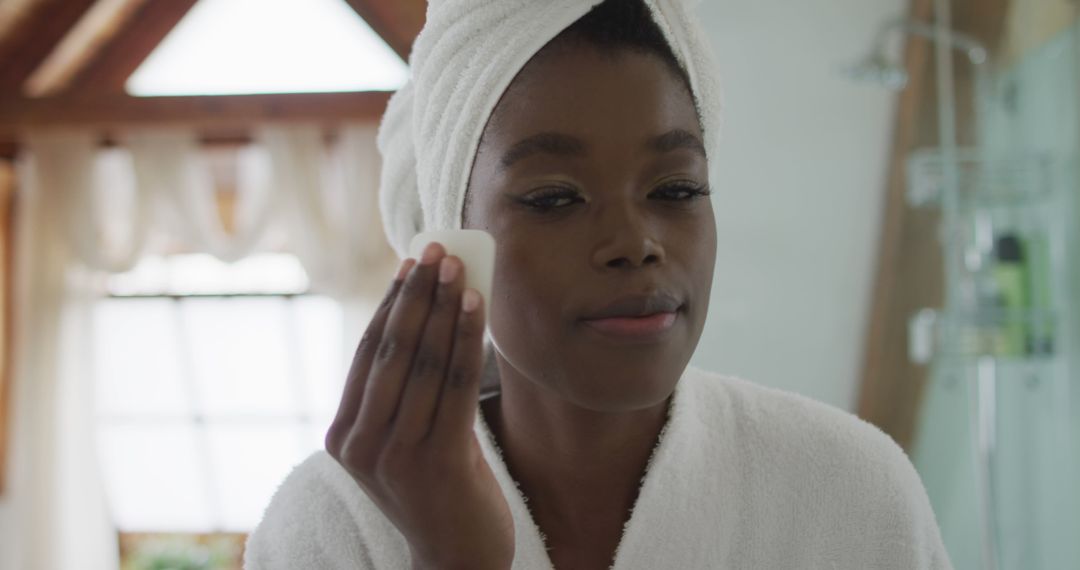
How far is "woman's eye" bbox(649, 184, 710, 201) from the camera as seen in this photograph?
20.8 inches

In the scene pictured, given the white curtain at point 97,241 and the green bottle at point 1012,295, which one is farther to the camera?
the white curtain at point 97,241

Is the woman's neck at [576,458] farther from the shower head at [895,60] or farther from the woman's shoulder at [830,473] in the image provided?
the shower head at [895,60]

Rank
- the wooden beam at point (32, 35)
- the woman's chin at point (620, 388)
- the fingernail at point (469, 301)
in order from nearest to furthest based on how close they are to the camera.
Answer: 1. the fingernail at point (469, 301)
2. the woman's chin at point (620, 388)
3. the wooden beam at point (32, 35)

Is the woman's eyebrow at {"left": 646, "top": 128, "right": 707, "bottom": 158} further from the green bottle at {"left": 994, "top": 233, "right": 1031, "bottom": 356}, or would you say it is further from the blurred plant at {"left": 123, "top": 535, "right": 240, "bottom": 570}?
the blurred plant at {"left": 123, "top": 535, "right": 240, "bottom": 570}

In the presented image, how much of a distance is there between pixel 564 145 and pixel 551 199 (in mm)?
33

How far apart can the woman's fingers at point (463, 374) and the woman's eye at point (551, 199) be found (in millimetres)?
118

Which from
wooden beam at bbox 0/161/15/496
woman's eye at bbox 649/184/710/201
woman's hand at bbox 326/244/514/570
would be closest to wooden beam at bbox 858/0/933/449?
woman's eye at bbox 649/184/710/201

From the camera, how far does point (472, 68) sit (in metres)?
0.55

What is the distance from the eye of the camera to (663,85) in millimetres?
527

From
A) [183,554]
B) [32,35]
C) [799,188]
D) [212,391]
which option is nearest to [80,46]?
[32,35]

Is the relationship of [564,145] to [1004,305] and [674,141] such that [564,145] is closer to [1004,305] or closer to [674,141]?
[674,141]

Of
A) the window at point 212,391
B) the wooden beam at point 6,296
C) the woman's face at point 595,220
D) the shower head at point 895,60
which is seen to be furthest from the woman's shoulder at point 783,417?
the wooden beam at point 6,296

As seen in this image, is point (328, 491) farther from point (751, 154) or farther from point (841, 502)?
point (751, 154)

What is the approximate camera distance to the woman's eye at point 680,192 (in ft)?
1.73
